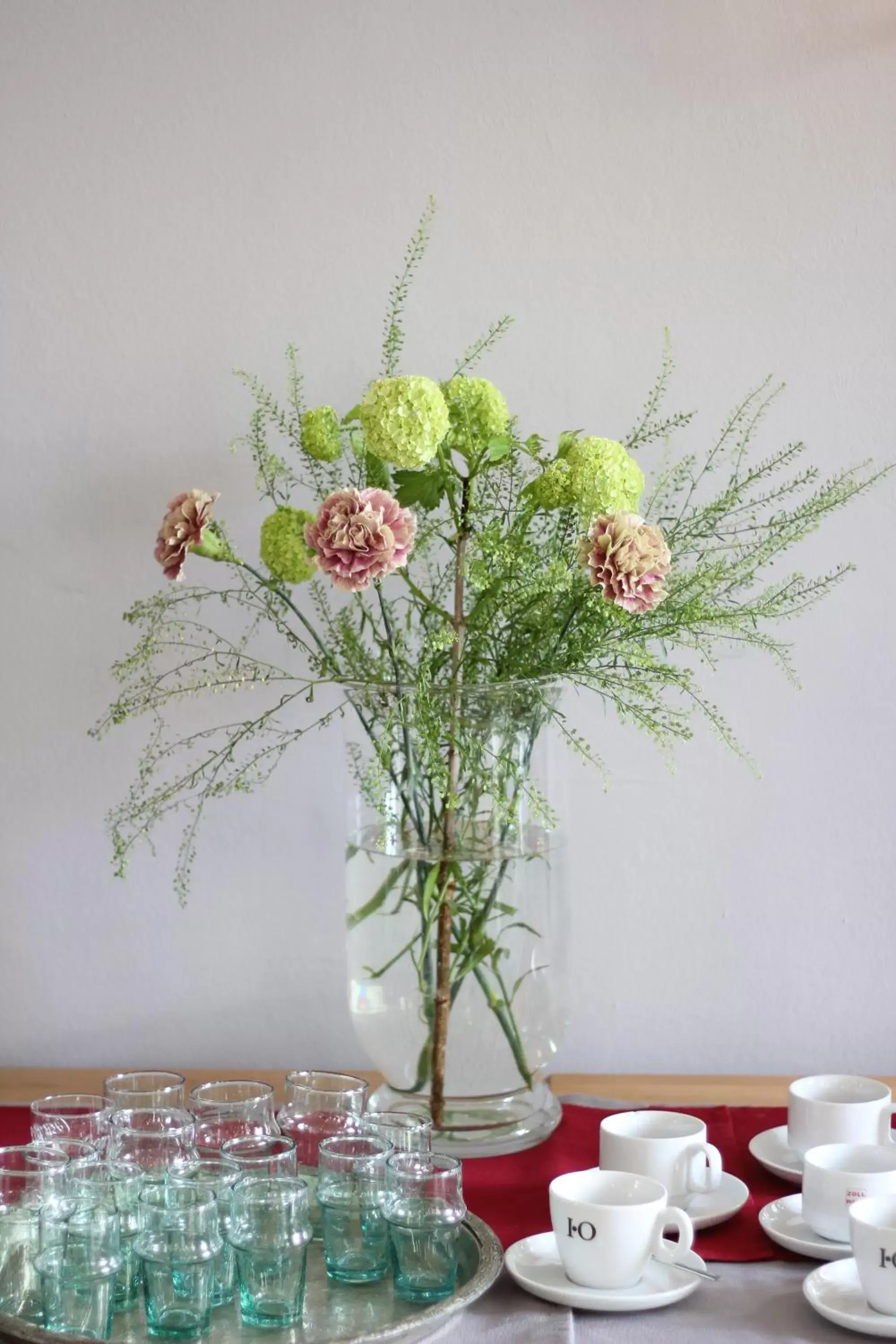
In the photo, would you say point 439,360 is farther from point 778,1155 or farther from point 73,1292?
point 73,1292

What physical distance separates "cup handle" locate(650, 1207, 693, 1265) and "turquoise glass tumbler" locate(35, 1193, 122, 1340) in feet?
1.11

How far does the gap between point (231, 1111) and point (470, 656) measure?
40 centimetres

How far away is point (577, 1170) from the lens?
1.10 metres

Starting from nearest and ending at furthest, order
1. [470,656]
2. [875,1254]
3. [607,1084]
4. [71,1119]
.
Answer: [875,1254] < [71,1119] < [470,656] < [607,1084]

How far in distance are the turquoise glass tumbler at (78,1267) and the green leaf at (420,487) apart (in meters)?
0.57

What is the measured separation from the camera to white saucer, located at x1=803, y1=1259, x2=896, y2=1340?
832mm

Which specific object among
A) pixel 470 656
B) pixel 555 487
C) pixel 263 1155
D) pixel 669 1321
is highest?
pixel 555 487

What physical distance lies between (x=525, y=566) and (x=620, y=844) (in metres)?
0.43

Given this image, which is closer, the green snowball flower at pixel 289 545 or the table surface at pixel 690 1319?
the table surface at pixel 690 1319

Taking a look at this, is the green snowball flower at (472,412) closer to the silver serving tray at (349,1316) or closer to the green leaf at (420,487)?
the green leaf at (420,487)

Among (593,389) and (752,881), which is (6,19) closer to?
(593,389)

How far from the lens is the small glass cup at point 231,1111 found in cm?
104

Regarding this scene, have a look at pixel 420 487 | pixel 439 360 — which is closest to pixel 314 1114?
pixel 420 487

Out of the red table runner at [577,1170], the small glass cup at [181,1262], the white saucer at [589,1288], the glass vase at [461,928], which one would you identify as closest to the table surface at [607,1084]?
the red table runner at [577,1170]
